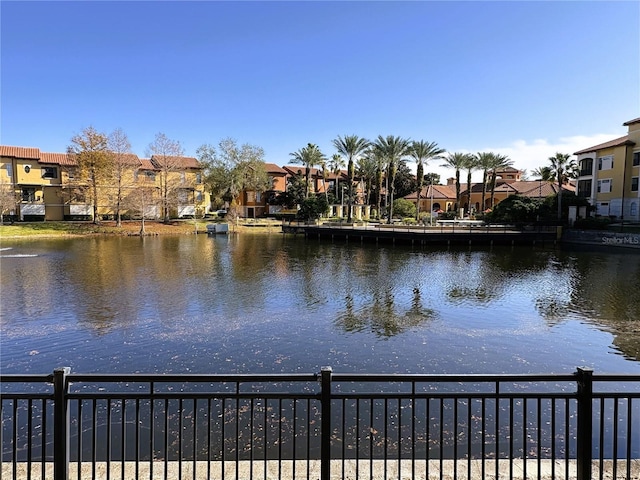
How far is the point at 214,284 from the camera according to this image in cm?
2364

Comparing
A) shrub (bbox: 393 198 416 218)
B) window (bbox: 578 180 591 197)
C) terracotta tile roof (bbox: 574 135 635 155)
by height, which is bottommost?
shrub (bbox: 393 198 416 218)

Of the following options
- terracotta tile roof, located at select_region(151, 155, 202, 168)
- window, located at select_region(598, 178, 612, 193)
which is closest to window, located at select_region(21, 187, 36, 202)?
terracotta tile roof, located at select_region(151, 155, 202, 168)

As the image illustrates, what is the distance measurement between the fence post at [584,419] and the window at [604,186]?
62.2 meters

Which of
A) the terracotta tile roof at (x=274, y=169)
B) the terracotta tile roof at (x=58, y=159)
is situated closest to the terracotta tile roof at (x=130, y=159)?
the terracotta tile roof at (x=58, y=159)

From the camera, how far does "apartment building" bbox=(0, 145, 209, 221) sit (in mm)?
59656

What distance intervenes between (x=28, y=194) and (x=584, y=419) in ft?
238

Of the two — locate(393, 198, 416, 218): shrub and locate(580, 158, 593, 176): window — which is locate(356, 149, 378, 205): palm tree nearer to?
locate(393, 198, 416, 218): shrub

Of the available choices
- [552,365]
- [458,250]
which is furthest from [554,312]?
[458,250]

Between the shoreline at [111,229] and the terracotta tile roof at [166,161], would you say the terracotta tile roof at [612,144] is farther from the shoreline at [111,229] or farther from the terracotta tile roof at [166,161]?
the terracotta tile roof at [166,161]

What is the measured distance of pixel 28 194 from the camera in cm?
6166

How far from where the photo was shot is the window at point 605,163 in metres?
55.7

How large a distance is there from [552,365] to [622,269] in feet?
77.2

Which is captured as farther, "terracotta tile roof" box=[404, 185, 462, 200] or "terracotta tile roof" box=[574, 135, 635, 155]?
"terracotta tile roof" box=[404, 185, 462, 200]

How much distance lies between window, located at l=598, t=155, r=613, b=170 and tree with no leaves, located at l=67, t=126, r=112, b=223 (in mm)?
65434
